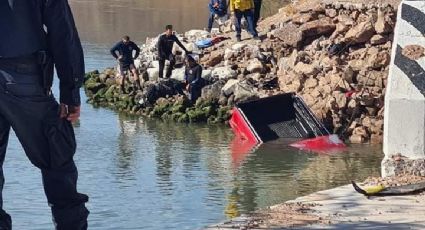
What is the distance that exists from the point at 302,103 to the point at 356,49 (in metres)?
3.35

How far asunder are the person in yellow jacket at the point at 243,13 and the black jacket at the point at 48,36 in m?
17.5

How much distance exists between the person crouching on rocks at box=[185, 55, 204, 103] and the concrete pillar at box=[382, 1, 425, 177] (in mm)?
12626

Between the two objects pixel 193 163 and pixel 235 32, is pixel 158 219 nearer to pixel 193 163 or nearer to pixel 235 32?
pixel 193 163

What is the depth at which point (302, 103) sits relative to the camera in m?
16.1

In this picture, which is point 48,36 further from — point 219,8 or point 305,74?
point 219,8

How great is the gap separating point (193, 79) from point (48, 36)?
15.0 meters

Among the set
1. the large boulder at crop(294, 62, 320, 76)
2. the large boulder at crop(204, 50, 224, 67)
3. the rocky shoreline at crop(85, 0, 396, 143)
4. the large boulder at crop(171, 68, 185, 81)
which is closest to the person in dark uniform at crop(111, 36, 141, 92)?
the rocky shoreline at crop(85, 0, 396, 143)

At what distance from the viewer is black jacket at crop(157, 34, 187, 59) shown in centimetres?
2203

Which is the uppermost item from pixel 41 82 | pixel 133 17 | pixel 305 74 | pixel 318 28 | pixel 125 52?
pixel 41 82

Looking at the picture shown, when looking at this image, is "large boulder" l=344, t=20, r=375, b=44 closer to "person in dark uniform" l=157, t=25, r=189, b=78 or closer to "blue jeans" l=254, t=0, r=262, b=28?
"person in dark uniform" l=157, t=25, r=189, b=78

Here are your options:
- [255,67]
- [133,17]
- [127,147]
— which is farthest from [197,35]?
[133,17]

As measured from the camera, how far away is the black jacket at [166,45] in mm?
22034

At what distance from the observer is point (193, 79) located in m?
20.1

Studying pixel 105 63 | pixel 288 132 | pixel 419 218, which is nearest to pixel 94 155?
pixel 288 132
